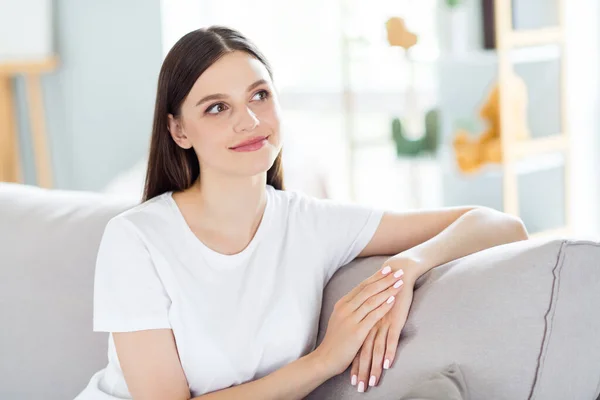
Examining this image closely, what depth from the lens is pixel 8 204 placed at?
74.9 inches

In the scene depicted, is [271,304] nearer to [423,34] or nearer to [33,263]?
[33,263]

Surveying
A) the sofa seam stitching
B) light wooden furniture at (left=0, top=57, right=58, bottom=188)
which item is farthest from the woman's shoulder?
light wooden furniture at (left=0, top=57, right=58, bottom=188)

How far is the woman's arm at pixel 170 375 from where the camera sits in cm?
139

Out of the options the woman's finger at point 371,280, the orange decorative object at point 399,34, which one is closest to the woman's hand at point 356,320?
the woman's finger at point 371,280

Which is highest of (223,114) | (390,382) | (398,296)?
(223,114)

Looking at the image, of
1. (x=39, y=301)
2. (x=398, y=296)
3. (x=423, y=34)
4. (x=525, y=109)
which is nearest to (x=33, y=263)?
(x=39, y=301)

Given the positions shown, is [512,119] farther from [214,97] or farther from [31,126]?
[31,126]

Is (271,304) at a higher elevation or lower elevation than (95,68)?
lower

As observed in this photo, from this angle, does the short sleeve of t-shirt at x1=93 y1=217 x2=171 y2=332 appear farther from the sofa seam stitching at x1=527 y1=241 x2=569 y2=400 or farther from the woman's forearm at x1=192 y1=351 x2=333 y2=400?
the sofa seam stitching at x1=527 y1=241 x2=569 y2=400

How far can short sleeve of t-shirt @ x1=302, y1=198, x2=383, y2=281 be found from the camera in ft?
5.20

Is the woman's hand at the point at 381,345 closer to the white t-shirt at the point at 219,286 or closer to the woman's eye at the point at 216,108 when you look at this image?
the white t-shirt at the point at 219,286

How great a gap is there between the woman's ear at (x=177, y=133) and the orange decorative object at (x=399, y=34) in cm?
214

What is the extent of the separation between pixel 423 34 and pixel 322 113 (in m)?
0.63

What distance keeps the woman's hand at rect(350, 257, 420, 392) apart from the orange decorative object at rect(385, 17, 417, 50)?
2331 millimetres
